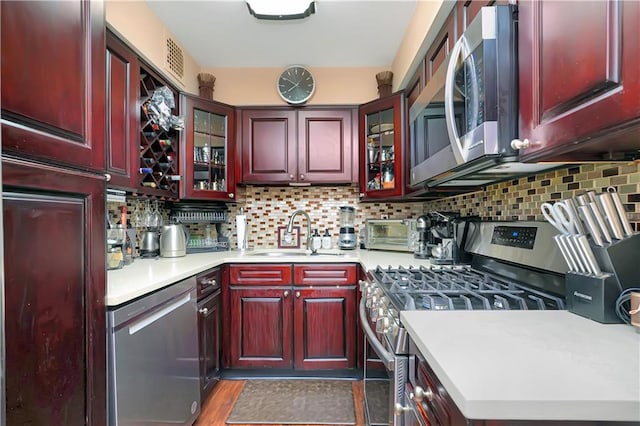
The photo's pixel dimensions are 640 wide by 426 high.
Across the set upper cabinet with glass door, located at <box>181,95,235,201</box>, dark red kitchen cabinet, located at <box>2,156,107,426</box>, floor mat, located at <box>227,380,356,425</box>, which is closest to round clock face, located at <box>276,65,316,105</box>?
upper cabinet with glass door, located at <box>181,95,235,201</box>

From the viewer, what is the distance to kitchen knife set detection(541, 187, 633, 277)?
764 millimetres

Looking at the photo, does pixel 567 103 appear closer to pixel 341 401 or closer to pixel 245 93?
pixel 341 401

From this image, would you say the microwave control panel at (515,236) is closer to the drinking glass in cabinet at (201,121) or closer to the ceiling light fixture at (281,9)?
the ceiling light fixture at (281,9)

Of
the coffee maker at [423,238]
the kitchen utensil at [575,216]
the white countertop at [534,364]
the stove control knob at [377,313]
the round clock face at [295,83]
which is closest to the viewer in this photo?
the white countertop at [534,364]

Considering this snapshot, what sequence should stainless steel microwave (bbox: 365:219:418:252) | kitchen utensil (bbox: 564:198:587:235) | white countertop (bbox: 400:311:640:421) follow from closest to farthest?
white countertop (bbox: 400:311:640:421) < kitchen utensil (bbox: 564:198:587:235) < stainless steel microwave (bbox: 365:219:418:252)

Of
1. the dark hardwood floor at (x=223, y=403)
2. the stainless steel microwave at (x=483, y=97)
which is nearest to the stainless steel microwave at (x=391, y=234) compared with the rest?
the dark hardwood floor at (x=223, y=403)

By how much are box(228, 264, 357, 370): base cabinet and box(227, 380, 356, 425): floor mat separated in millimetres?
119

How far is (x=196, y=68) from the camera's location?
271 centimetres

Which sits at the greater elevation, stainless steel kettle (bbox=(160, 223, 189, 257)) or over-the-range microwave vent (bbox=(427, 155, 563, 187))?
over-the-range microwave vent (bbox=(427, 155, 563, 187))

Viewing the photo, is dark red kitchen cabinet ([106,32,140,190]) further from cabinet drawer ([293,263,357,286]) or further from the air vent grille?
cabinet drawer ([293,263,357,286])

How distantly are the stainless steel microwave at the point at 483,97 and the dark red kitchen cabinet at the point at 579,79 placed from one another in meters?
0.04

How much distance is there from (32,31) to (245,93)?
7.21ft

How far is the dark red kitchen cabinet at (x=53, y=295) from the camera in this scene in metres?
0.72

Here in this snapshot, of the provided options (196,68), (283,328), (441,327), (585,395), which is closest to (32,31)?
(441,327)
